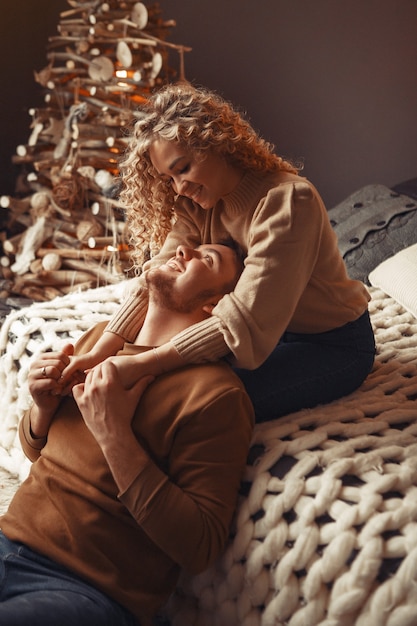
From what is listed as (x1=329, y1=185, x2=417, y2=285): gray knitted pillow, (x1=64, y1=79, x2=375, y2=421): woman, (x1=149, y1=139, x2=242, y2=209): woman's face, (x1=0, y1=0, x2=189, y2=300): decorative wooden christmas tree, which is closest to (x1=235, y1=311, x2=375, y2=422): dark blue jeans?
(x1=64, y1=79, x2=375, y2=421): woman

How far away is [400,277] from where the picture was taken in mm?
2148

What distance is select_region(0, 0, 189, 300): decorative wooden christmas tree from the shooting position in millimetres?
2977

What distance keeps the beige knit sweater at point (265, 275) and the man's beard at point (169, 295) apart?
89 millimetres

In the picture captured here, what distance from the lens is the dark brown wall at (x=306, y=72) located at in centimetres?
320

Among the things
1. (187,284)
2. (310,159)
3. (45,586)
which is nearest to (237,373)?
(187,284)

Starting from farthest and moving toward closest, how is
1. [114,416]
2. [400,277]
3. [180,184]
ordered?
[400,277] → [180,184] → [114,416]

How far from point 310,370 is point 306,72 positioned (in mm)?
2215

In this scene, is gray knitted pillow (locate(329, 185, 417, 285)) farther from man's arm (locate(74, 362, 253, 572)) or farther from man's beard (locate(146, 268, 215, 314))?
man's arm (locate(74, 362, 253, 572))

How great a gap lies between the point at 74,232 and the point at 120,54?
0.71 metres

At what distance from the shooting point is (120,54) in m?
2.96

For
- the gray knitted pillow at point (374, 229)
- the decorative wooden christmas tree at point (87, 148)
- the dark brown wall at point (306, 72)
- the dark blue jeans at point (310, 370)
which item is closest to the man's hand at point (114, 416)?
the dark blue jeans at point (310, 370)

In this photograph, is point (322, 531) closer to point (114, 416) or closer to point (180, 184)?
point (114, 416)

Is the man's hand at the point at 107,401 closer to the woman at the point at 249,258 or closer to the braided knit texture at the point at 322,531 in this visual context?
the woman at the point at 249,258

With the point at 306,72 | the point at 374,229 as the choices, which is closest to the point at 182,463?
the point at 374,229
